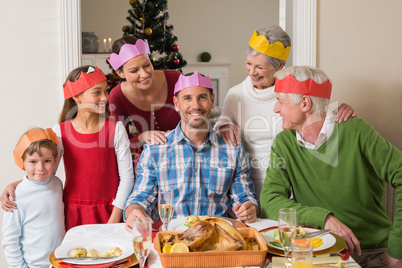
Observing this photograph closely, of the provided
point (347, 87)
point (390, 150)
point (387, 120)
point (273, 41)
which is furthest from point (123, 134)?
point (387, 120)

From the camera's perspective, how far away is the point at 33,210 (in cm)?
223

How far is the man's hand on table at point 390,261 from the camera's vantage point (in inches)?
77.0

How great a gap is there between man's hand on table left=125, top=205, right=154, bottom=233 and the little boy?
18.7 inches

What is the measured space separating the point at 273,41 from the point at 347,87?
82cm

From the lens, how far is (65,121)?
2404mm

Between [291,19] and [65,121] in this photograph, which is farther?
[291,19]

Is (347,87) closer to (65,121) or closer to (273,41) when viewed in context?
(273,41)

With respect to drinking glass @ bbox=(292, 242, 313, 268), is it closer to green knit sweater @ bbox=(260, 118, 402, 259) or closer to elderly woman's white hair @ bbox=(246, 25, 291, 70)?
green knit sweater @ bbox=(260, 118, 402, 259)

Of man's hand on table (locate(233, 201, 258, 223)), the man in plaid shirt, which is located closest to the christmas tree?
the man in plaid shirt

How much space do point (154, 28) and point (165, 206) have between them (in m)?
2.83

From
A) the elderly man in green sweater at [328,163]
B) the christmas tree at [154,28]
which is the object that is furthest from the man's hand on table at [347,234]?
the christmas tree at [154,28]

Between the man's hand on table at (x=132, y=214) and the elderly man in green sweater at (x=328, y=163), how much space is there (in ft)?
1.71

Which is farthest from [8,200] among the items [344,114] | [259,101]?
[344,114]

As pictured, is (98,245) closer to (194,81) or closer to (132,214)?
(132,214)
